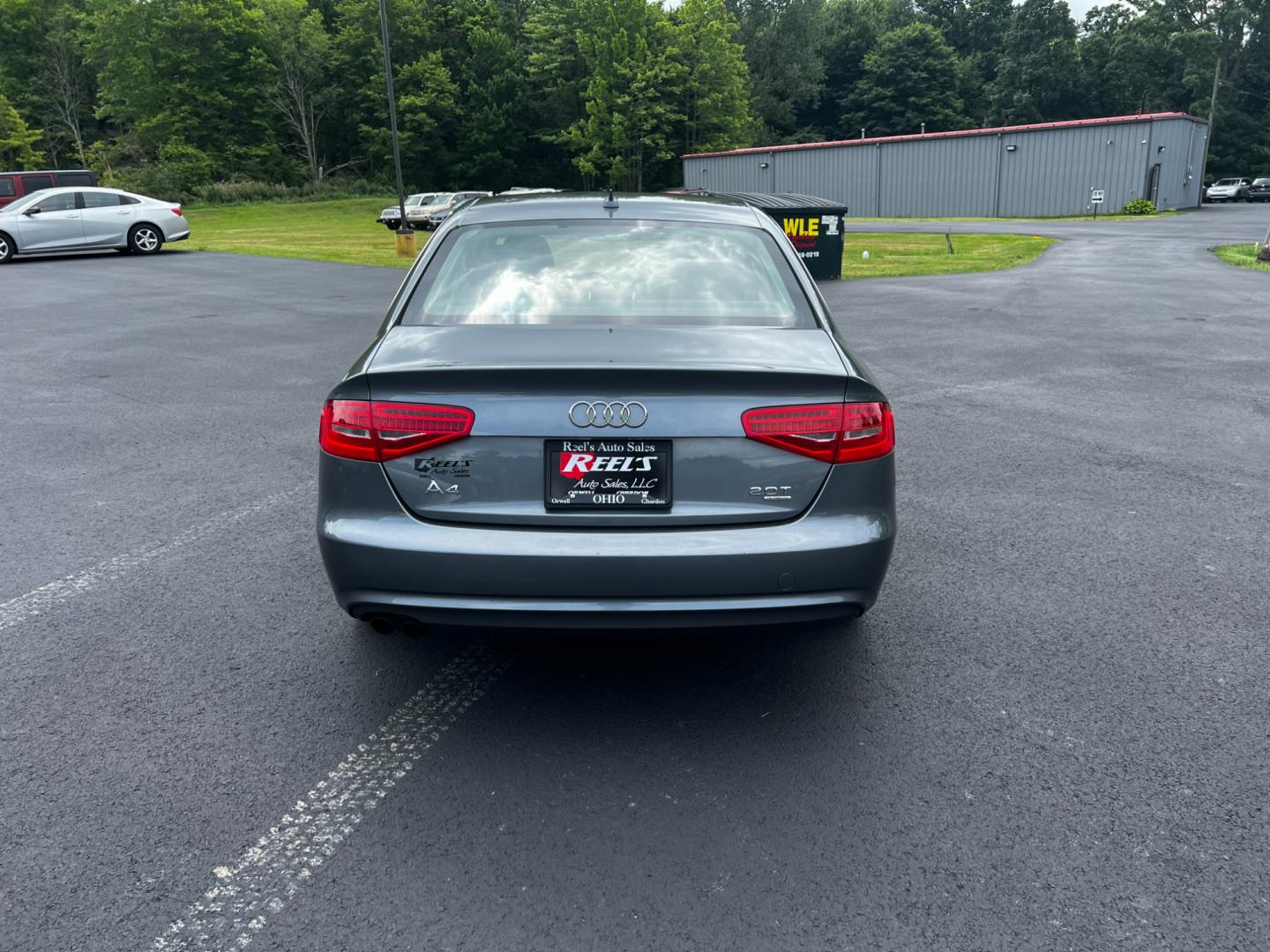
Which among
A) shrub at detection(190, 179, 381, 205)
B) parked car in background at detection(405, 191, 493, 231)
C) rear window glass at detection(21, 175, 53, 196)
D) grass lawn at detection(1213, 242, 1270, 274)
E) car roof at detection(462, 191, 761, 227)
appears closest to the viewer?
car roof at detection(462, 191, 761, 227)

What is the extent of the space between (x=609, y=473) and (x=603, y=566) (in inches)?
10.5

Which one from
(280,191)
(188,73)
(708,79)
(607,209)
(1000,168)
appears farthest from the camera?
(188,73)

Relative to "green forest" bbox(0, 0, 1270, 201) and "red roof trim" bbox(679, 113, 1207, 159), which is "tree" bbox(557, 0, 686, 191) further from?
"red roof trim" bbox(679, 113, 1207, 159)

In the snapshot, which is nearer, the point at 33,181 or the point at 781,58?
the point at 33,181

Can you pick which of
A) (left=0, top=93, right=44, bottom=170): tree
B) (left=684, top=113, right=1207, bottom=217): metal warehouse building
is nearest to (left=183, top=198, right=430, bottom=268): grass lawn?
(left=684, top=113, right=1207, bottom=217): metal warehouse building

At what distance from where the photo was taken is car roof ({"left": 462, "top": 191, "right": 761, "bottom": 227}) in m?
4.03

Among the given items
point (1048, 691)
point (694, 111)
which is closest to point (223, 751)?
point (1048, 691)

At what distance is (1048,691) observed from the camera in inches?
136

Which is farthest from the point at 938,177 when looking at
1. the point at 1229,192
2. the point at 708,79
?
the point at 1229,192

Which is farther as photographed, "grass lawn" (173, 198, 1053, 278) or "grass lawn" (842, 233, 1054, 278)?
"grass lawn" (173, 198, 1053, 278)

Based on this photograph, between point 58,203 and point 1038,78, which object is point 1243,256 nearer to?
point 58,203

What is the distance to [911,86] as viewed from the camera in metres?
79.3

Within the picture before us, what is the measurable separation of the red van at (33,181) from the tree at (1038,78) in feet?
236

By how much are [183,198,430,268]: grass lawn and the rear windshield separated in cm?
1896
